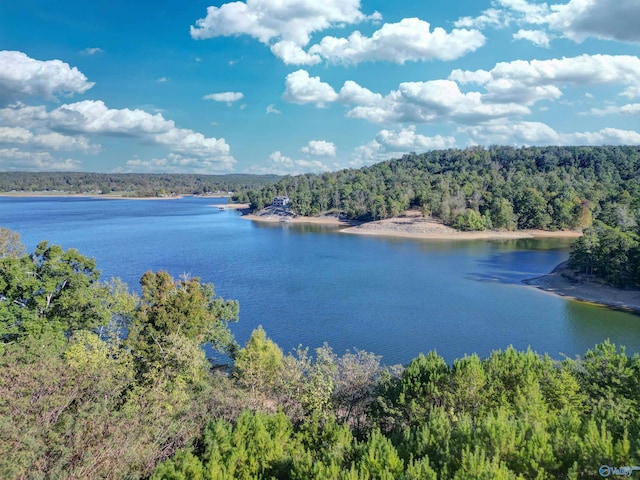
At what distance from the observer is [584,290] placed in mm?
47094

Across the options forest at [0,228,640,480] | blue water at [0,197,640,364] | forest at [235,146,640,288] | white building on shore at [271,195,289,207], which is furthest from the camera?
white building on shore at [271,195,289,207]

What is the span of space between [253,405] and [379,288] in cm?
3173

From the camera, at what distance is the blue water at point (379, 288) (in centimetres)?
3256

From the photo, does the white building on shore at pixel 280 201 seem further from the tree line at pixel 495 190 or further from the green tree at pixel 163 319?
the green tree at pixel 163 319

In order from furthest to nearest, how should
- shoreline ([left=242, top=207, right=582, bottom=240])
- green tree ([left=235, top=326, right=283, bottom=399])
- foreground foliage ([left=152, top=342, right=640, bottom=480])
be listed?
shoreline ([left=242, top=207, right=582, bottom=240]) → green tree ([left=235, top=326, right=283, bottom=399]) → foreground foliage ([left=152, top=342, right=640, bottom=480])

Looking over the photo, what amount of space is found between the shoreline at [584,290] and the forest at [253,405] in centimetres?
2888

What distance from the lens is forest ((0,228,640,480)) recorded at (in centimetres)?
1134

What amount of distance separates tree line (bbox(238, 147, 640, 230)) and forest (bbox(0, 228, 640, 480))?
244ft

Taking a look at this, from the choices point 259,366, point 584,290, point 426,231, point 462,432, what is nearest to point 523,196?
point 426,231

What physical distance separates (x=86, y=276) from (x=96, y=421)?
14.4 m

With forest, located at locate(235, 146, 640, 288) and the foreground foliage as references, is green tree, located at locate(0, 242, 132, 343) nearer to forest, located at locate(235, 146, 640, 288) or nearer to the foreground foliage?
the foreground foliage

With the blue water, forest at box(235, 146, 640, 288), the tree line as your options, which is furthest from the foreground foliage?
the tree line

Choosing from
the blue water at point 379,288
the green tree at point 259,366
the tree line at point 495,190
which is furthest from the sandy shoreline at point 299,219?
the green tree at point 259,366

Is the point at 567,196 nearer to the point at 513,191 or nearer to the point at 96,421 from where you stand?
the point at 513,191
